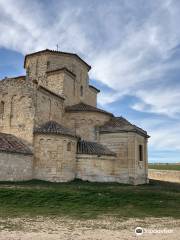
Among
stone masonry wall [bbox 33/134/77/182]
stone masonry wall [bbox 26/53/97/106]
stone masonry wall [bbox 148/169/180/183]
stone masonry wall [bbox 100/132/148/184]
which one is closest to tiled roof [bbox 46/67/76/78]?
stone masonry wall [bbox 26/53/97/106]

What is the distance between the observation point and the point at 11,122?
22.4 m

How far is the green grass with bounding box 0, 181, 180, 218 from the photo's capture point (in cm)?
1235

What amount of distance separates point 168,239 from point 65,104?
18942 millimetres

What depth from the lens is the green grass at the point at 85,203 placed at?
12.4 meters

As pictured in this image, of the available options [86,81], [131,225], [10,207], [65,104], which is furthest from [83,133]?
[131,225]

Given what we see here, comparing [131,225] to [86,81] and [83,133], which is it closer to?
[83,133]

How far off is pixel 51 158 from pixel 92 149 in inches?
140

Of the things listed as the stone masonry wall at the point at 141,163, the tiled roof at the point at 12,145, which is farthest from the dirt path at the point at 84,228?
the stone masonry wall at the point at 141,163

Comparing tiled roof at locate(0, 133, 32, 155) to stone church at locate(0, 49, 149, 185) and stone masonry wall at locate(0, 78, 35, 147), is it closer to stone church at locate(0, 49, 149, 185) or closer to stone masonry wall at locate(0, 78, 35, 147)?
stone church at locate(0, 49, 149, 185)

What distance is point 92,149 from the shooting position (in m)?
22.8

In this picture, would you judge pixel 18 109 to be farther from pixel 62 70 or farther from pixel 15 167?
pixel 62 70

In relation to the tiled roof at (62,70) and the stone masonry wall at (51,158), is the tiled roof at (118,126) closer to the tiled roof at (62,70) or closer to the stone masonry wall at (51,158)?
the stone masonry wall at (51,158)

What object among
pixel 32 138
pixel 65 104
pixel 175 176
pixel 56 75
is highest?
pixel 56 75

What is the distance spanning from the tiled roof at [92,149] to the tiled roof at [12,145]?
4.13 m
